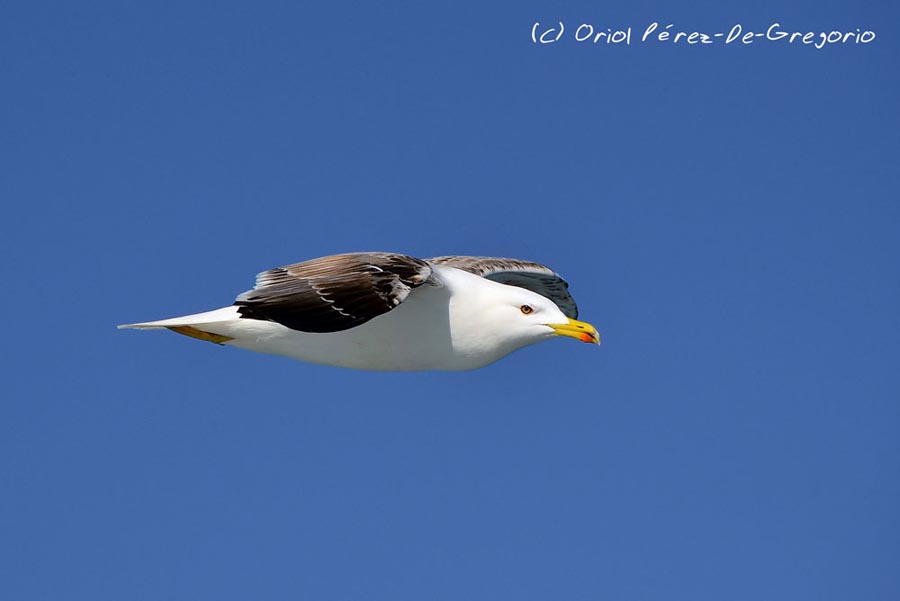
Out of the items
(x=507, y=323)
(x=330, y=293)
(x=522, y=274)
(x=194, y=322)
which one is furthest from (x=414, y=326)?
(x=522, y=274)

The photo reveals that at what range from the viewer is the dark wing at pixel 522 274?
22.1 m

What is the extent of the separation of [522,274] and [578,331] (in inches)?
148

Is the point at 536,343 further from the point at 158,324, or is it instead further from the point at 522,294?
the point at 158,324

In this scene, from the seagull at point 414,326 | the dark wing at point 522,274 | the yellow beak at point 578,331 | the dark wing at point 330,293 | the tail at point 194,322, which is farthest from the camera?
the dark wing at point 522,274

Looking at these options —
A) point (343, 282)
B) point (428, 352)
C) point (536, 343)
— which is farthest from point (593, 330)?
point (343, 282)

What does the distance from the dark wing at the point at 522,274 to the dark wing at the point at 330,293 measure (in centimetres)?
464

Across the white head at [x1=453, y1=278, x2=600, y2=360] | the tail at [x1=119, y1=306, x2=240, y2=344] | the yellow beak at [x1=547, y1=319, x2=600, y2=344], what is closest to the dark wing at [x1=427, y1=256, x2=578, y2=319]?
the white head at [x1=453, y1=278, x2=600, y2=360]

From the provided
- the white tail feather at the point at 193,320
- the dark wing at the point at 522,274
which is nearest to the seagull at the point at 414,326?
the white tail feather at the point at 193,320

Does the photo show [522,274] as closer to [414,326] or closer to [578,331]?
[578,331]

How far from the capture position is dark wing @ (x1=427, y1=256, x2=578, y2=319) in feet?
72.4

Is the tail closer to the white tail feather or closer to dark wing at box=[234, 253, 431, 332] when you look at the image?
the white tail feather

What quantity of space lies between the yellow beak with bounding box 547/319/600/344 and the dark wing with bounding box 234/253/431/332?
2.57 meters

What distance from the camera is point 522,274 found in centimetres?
2267

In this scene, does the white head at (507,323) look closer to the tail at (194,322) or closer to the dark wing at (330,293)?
the dark wing at (330,293)
